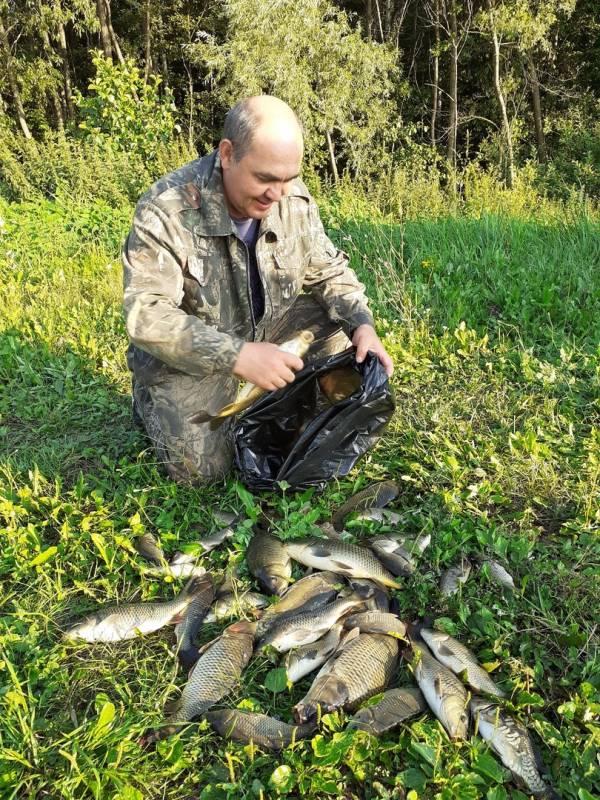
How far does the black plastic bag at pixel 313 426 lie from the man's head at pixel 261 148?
0.84m

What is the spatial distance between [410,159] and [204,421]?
12.0 m

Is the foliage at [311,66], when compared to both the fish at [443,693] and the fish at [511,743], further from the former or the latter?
the fish at [511,743]

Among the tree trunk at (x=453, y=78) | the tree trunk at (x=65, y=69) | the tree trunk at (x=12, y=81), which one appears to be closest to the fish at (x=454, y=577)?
the tree trunk at (x=453, y=78)

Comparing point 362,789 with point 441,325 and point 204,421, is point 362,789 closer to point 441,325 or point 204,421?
point 204,421

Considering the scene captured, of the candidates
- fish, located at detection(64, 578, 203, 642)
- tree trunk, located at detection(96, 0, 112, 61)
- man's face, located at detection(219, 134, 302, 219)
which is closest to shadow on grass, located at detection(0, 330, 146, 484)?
fish, located at detection(64, 578, 203, 642)

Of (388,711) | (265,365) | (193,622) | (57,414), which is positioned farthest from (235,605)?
(57,414)

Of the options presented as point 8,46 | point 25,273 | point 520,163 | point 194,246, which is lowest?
point 520,163

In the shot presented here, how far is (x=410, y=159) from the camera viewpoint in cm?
1373

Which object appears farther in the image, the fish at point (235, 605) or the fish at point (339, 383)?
the fish at point (339, 383)

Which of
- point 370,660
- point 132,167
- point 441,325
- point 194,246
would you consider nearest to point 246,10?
point 132,167

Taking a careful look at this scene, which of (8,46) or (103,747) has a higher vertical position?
(8,46)

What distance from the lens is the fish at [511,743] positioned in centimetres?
181

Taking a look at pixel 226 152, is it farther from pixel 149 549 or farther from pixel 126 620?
pixel 126 620

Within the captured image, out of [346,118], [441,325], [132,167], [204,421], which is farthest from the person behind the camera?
[346,118]
